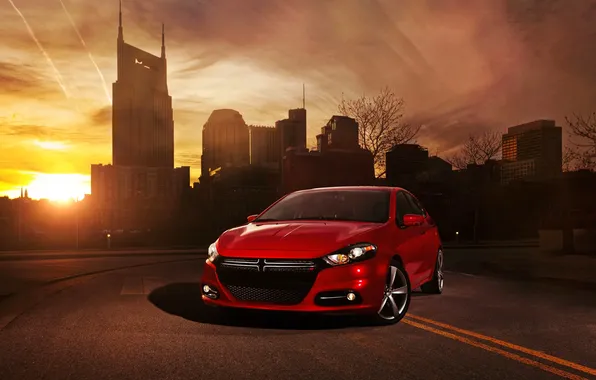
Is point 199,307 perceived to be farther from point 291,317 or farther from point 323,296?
point 323,296

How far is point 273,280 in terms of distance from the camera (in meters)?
6.38

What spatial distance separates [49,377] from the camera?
481 centimetres

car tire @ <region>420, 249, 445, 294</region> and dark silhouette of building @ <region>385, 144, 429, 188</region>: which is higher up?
dark silhouette of building @ <region>385, 144, 429, 188</region>

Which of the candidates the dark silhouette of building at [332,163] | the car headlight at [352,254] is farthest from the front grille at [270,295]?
the dark silhouette of building at [332,163]

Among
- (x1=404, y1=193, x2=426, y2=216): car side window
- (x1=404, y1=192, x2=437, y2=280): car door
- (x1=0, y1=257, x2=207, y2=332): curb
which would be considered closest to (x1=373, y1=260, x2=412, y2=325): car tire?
(x1=404, y1=192, x2=437, y2=280): car door

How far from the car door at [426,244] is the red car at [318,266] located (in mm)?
878

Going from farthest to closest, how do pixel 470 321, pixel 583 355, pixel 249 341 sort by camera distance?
1. pixel 470 321
2. pixel 249 341
3. pixel 583 355

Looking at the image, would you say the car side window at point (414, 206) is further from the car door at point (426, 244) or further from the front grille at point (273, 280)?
the front grille at point (273, 280)

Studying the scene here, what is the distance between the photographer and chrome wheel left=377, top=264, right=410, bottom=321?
23.0ft

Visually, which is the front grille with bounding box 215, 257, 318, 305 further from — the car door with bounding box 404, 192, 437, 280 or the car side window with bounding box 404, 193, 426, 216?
the car side window with bounding box 404, 193, 426, 216

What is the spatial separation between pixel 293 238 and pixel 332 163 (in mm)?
50468

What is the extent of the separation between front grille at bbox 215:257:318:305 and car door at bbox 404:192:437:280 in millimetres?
2843

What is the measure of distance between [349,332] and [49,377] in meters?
3.19

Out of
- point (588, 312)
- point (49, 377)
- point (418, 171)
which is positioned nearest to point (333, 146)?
point (418, 171)
